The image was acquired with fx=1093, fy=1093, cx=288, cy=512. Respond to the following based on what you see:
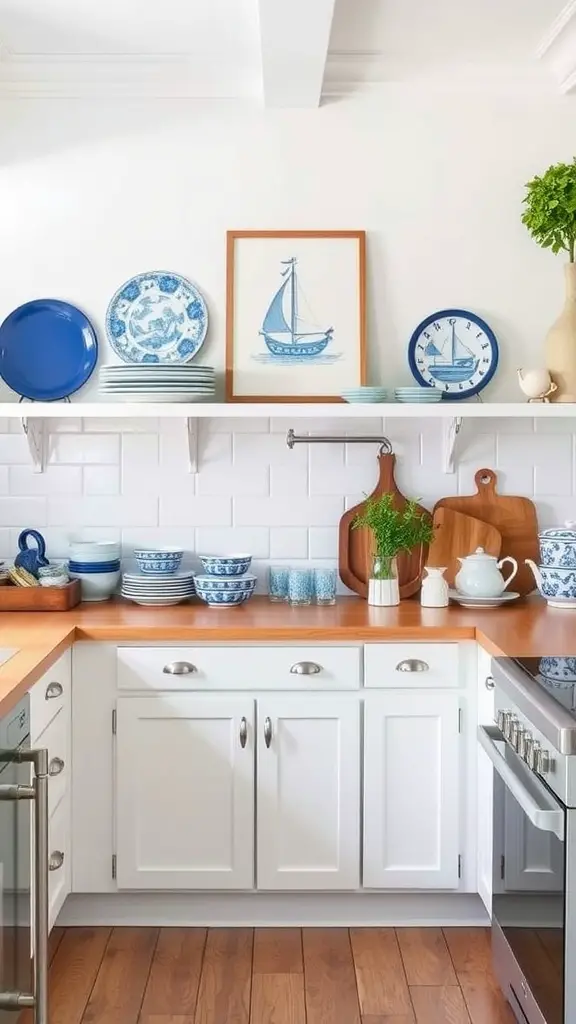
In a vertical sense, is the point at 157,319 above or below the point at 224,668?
above

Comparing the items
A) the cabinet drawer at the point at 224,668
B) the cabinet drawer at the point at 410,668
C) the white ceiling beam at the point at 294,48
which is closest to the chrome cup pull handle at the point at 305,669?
the cabinet drawer at the point at 224,668

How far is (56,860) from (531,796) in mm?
1334

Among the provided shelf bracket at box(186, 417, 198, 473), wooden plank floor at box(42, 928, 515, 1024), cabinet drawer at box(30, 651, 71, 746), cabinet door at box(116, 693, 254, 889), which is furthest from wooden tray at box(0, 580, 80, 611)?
wooden plank floor at box(42, 928, 515, 1024)

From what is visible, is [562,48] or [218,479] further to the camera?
[218,479]

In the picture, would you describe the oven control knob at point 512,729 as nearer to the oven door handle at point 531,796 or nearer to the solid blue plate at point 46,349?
the oven door handle at point 531,796

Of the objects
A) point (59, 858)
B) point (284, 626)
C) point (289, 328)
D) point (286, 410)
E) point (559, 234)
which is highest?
point (559, 234)

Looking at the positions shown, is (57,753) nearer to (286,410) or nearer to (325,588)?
(325,588)

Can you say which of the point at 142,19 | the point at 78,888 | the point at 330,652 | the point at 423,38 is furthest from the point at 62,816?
the point at 423,38

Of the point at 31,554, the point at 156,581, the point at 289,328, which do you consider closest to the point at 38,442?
the point at 31,554

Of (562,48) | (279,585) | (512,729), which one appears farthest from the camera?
(279,585)

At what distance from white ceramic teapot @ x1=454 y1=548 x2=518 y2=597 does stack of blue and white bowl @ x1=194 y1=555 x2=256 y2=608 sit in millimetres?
658

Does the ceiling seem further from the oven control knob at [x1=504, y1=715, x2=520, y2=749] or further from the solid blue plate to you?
the oven control knob at [x1=504, y1=715, x2=520, y2=749]

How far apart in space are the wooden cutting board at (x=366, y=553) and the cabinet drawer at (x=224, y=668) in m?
0.60

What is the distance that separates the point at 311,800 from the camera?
3.01 meters
